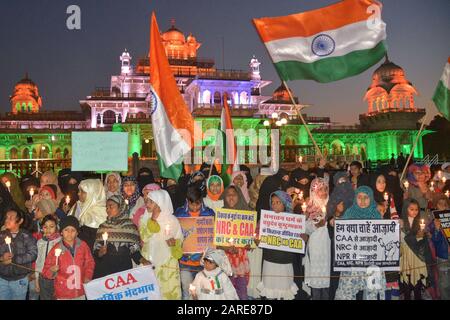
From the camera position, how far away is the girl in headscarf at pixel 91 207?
6934mm

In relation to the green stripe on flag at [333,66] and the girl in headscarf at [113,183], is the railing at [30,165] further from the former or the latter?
the green stripe on flag at [333,66]

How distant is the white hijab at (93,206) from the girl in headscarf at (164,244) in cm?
86

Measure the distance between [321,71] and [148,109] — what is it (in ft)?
139

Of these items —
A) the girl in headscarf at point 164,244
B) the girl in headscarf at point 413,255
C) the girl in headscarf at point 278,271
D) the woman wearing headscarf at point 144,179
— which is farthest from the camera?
the woman wearing headscarf at point 144,179

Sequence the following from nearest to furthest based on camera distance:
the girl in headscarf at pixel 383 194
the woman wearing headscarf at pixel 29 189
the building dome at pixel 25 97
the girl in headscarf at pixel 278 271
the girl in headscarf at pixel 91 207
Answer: the girl in headscarf at pixel 278 271
the girl in headscarf at pixel 91 207
the girl in headscarf at pixel 383 194
the woman wearing headscarf at pixel 29 189
the building dome at pixel 25 97

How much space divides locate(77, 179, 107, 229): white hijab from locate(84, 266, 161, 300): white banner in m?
1.22

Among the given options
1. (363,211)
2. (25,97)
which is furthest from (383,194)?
(25,97)

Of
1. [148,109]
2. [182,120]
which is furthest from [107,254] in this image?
[148,109]

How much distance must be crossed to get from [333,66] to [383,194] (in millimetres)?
2455

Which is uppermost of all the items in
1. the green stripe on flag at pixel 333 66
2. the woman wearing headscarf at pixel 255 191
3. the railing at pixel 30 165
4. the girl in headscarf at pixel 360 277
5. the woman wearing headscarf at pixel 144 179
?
the green stripe on flag at pixel 333 66

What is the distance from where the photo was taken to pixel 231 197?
289 inches

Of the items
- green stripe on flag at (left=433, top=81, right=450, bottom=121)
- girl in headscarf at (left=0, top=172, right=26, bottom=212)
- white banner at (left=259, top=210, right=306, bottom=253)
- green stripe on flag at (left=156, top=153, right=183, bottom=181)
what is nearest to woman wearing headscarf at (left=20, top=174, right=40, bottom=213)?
girl in headscarf at (left=0, top=172, right=26, bottom=212)

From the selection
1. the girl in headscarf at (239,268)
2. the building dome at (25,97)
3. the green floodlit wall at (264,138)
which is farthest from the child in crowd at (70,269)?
the building dome at (25,97)

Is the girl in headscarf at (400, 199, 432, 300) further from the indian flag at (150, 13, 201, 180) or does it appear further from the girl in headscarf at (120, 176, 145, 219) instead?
the girl in headscarf at (120, 176, 145, 219)
